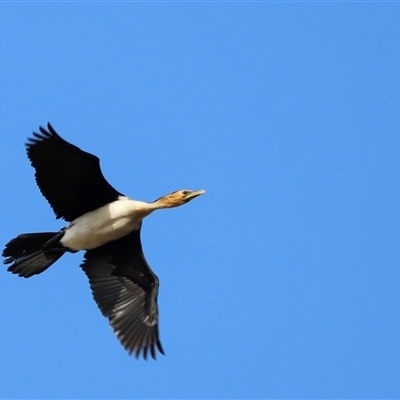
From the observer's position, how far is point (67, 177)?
20938mm

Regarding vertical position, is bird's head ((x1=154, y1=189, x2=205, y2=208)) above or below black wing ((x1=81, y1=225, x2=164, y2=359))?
above

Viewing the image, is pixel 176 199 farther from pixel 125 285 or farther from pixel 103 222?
pixel 125 285

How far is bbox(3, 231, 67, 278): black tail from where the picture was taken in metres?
21.2

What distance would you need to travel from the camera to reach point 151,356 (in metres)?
20.7

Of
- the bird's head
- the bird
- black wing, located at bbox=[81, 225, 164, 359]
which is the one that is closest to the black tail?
the bird

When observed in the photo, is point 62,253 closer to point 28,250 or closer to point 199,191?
point 28,250

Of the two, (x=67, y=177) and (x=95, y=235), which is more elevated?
(x=67, y=177)

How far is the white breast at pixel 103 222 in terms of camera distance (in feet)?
69.4

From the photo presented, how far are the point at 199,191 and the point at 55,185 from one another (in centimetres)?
221

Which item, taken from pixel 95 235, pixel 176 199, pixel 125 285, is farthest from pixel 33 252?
pixel 176 199

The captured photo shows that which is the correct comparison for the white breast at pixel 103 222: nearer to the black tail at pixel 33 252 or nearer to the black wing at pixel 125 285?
the black tail at pixel 33 252

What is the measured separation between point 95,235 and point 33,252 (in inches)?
39.2

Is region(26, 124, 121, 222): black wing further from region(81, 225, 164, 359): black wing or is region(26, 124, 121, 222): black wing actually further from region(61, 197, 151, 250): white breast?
region(81, 225, 164, 359): black wing

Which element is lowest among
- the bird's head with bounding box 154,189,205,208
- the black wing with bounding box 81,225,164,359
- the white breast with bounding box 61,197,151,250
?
the black wing with bounding box 81,225,164,359
